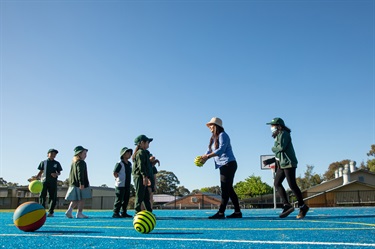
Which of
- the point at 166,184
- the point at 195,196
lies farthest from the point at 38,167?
the point at 166,184

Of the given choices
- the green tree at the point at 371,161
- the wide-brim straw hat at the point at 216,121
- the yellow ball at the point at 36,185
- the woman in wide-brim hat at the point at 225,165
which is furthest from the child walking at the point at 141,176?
the green tree at the point at 371,161

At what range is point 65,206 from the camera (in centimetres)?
5166

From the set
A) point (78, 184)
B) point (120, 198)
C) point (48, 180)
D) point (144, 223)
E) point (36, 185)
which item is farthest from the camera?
point (36, 185)

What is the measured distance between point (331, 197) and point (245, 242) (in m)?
40.6

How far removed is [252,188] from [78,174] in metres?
83.6

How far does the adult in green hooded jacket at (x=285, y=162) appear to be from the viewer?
676 cm

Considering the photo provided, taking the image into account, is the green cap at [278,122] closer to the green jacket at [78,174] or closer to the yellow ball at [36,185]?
the green jacket at [78,174]

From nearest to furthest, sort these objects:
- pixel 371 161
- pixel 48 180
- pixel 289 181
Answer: pixel 289 181
pixel 48 180
pixel 371 161

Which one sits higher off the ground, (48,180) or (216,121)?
(216,121)

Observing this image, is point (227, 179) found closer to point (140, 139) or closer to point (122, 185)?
point (140, 139)

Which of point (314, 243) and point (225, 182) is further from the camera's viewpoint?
point (225, 182)

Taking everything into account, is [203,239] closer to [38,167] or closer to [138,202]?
[138,202]

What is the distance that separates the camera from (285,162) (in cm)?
686

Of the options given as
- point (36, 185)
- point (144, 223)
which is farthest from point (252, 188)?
point (144, 223)
